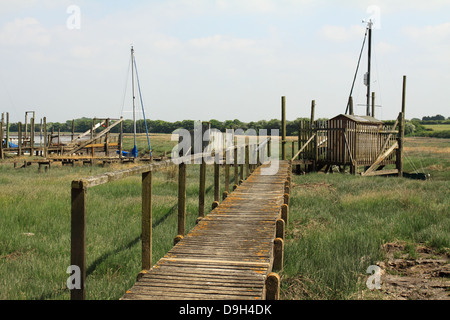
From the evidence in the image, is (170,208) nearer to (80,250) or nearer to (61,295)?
(61,295)

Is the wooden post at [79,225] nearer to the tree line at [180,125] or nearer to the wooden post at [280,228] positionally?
the wooden post at [280,228]

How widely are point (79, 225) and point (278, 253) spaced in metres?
2.61

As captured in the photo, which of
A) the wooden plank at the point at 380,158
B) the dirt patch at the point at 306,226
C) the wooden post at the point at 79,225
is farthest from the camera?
the wooden plank at the point at 380,158

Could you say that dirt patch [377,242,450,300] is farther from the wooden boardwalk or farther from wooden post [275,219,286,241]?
the wooden boardwalk

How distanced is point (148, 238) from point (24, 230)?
3864 mm

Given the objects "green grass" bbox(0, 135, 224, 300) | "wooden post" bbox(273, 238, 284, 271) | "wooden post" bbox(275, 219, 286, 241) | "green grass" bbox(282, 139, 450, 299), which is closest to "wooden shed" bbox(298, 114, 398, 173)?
"green grass" bbox(282, 139, 450, 299)

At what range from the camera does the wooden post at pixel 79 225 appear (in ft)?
8.32

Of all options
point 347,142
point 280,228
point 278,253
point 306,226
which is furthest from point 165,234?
point 347,142

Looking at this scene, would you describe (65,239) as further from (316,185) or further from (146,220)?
(316,185)

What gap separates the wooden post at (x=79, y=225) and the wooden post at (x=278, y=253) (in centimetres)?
236

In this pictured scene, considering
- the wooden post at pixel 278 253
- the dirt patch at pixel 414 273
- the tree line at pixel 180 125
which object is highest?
the tree line at pixel 180 125

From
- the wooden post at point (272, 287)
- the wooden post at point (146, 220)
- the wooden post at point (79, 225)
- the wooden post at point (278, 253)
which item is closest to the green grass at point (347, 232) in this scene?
the wooden post at point (278, 253)

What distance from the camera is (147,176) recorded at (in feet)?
13.0
